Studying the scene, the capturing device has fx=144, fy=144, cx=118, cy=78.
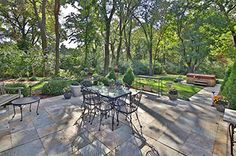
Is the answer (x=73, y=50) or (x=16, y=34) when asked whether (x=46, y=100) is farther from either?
Result: (x=16, y=34)

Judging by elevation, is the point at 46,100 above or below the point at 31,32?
below

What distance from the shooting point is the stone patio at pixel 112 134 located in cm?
248

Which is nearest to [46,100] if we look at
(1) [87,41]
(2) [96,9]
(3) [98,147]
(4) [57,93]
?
(4) [57,93]

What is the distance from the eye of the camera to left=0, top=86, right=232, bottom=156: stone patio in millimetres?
2479

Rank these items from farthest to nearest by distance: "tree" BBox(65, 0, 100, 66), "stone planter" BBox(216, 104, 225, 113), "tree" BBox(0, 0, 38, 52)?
1. "tree" BBox(0, 0, 38, 52)
2. "tree" BBox(65, 0, 100, 66)
3. "stone planter" BBox(216, 104, 225, 113)

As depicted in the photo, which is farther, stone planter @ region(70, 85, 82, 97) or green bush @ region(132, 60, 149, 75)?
green bush @ region(132, 60, 149, 75)

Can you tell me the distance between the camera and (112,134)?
2.97 metres

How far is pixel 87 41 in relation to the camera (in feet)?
45.5

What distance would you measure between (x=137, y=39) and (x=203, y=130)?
19.6 metres

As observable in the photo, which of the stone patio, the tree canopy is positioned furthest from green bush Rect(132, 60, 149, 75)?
the stone patio

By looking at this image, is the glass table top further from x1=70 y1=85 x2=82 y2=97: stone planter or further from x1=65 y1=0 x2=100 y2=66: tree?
x1=65 y1=0 x2=100 y2=66: tree

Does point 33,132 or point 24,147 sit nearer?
point 24,147

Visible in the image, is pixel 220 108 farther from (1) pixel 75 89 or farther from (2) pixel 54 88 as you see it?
(2) pixel 54 88

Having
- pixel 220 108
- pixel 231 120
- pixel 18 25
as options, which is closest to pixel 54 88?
pixel 231 120
